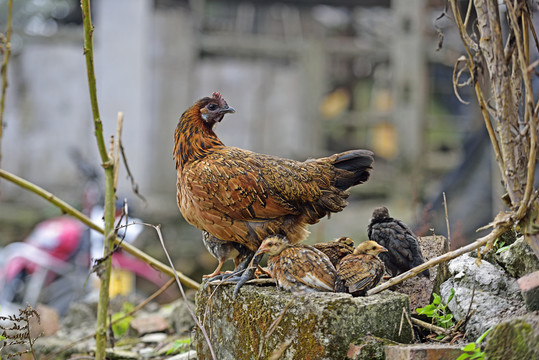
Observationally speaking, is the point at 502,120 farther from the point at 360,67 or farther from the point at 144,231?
the point at 360,67

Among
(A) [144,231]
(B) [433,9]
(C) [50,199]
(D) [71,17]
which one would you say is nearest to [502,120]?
(C) [50,199]

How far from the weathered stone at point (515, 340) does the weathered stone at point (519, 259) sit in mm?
628

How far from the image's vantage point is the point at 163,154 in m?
9.48

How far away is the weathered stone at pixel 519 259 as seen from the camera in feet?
10.3

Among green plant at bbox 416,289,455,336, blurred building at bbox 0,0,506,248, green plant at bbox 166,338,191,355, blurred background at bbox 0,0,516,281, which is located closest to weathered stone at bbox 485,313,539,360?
green plant at bbox 416,289,455,336

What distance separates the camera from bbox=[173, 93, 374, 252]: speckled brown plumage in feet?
10.9

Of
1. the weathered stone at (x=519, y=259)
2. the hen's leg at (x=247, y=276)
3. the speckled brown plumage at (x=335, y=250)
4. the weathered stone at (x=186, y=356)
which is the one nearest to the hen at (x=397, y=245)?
the speckled brown plumage at (x=335, y=250)

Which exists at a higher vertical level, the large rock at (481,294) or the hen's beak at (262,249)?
the hen's beak at (262,249)

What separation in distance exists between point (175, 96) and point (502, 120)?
702 centimetres

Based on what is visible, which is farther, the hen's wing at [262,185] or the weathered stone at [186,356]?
the weathered stone at [186,356]

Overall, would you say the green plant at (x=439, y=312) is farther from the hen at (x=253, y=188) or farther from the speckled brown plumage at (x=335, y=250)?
the hen at (x=253, y=188)

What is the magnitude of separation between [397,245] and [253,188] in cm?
80

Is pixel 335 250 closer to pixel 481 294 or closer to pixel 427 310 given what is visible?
pixel 427 310

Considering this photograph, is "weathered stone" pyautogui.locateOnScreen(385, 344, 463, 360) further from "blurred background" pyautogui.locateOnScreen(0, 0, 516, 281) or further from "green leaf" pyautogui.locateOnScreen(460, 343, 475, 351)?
"blurred background" pyautogui.locateOnScreen(0, 0, 516, 281)
